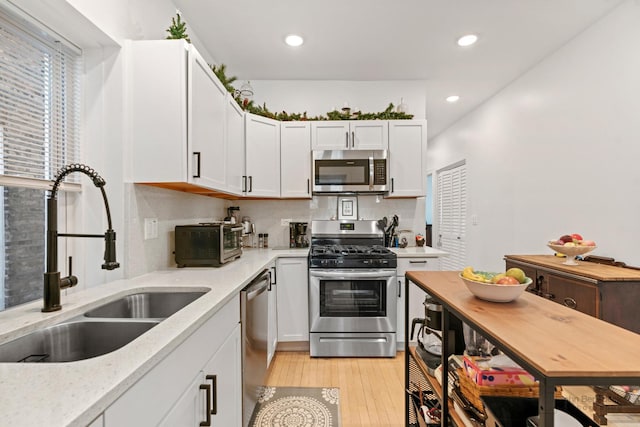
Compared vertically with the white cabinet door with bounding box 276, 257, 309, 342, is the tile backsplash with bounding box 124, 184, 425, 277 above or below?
above

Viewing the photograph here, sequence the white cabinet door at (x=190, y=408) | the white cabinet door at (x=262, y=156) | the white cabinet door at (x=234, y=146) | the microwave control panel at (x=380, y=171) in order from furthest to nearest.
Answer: the microwave control panel at (x=380, y=171), the white cabinet door at (x=262, y=156), the white cabinet door at (x=234, y=146), the white cabinet door at (x=190, y=408)

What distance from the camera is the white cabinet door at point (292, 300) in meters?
2.74

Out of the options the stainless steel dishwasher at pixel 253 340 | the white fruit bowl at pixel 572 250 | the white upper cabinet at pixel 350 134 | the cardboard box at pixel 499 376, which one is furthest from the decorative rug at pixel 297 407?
the white upper cabinet at pixel 350 134

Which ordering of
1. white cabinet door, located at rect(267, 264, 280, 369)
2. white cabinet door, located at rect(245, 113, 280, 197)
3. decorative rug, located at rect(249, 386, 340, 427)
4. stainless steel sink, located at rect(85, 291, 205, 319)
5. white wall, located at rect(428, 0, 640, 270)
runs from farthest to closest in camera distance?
white cabinet door, located at rect(245, 113, 280, 197) → white cabinet door, located at rect(267, 264, 280, 369) → white wall, located at rect(428, 0, 640, 270) → decorative rug, located at rect(249, 386, 340, 427) → stainless steel sink, located at rect(85, 291, 205, 319)

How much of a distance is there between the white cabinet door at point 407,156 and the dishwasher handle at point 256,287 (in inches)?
65.5

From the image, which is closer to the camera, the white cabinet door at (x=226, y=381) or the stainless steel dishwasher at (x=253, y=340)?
the white cabinet door at (x=226, y=381)

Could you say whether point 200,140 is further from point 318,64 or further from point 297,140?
point 318,64

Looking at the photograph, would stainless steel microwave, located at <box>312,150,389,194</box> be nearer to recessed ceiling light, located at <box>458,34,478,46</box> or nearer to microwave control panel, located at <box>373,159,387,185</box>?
microwave control panel, located at <box>373,159,387,185</box>

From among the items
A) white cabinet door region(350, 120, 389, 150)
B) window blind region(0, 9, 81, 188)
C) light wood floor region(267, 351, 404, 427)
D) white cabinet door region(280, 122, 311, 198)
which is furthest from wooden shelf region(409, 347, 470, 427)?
white cabinet door region(350, 120, 389, 150)

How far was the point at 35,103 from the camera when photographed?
1266 millimetres

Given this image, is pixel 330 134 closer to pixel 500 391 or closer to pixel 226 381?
pixel 226 381

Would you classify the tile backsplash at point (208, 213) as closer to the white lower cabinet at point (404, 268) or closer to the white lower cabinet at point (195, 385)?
the white lower cabinet at point (404, 268)

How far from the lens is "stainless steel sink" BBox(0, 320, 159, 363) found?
0.95 meters

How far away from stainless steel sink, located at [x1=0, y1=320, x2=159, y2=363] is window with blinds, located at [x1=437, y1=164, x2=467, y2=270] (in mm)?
4470
